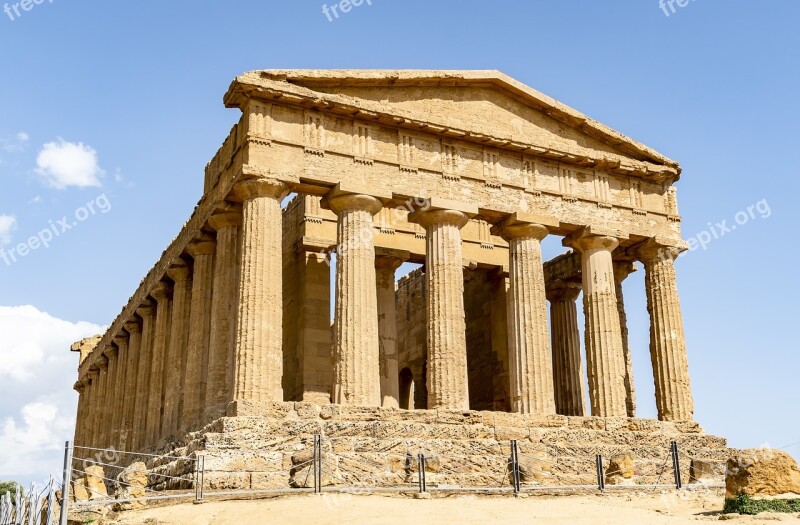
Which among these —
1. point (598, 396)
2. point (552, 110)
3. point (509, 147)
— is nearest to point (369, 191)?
point (509, 147)

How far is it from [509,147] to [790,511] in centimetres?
1534

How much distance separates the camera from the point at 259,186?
77.9ft

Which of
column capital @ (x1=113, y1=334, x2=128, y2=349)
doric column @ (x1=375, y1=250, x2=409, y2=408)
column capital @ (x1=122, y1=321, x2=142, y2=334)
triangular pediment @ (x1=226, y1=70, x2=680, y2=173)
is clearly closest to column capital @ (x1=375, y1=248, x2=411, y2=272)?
doric column @ (x1=375, y1=250, x2=409, y2=408)

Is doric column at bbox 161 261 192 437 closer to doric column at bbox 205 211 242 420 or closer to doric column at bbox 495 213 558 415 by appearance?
doric column at bbox 205 211 242 420

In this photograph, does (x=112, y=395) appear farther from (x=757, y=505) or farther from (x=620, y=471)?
(x=757, y=505)

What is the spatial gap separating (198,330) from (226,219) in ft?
12.4

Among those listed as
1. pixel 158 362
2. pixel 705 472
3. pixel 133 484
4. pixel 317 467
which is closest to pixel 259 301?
pixel 133 484

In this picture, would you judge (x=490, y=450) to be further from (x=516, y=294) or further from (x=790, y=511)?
(x=790, y=511)

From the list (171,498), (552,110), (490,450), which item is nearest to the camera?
(171,498)

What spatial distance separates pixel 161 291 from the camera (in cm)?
3253

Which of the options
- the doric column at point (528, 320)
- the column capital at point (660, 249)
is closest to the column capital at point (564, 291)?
the column capital at point (660, 249)

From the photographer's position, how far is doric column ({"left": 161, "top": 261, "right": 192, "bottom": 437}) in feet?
94.5

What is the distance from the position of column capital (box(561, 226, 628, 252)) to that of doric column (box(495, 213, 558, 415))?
1312mm

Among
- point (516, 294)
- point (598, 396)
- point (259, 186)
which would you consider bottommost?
point (598, 396)
